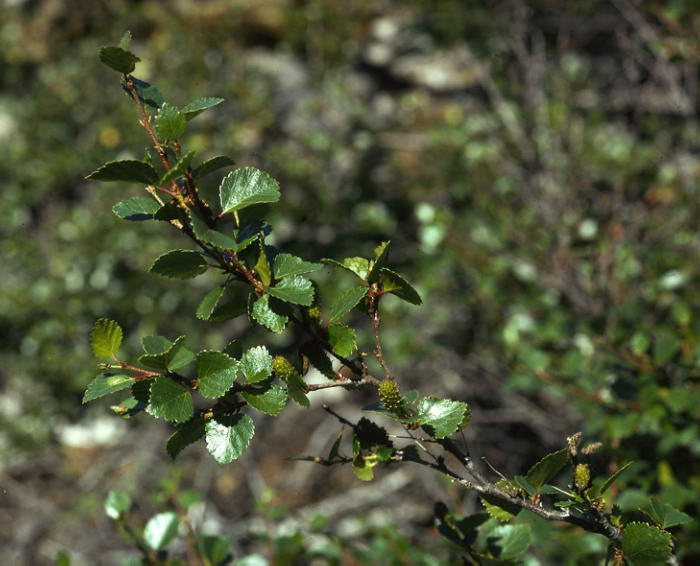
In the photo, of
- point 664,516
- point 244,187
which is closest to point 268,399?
point 244,187

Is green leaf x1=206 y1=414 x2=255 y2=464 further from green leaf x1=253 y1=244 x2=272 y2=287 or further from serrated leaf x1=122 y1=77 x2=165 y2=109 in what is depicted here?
serrated leaf x1=122 y1=77 x2=165 y2=109

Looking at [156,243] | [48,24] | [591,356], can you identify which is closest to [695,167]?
[591,356]

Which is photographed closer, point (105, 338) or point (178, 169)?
point (178, 169)

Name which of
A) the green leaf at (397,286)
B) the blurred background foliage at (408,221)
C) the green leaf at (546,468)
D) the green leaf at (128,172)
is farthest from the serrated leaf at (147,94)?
the blurred background foliage at (408,221)

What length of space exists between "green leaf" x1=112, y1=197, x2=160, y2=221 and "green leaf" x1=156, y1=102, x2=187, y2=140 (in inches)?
3.2

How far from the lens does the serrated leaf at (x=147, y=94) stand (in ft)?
2.72

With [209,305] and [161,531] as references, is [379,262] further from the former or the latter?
[161,531]

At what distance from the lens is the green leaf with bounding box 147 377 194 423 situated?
2.53 ft

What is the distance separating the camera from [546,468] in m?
0.83

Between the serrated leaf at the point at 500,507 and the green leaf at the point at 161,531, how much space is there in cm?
59

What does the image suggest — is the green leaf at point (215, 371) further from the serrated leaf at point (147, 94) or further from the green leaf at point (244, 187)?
the serrated leaf at point (147, 94)

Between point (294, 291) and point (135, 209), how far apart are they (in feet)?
0.66

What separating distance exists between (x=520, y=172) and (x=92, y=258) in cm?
180

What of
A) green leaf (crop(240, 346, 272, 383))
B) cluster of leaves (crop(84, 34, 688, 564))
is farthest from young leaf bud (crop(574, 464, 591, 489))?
green leaf (crop(240, 346, 272, 383))
